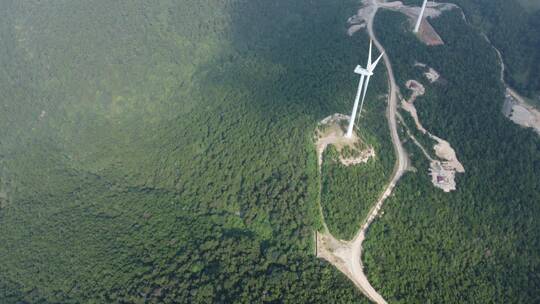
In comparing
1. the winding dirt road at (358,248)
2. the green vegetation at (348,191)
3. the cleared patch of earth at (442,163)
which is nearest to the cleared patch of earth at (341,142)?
the green vegetation at (348,191)

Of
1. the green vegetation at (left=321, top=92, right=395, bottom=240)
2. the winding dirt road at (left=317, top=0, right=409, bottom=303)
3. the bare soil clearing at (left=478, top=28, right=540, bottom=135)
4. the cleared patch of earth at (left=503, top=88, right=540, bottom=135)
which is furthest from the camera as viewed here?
the bare soil clearing at (left=478, top=28, right=540, bottom=135)

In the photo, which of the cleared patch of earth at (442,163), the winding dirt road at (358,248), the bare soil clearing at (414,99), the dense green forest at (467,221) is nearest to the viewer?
the dense green forest at (467,221)

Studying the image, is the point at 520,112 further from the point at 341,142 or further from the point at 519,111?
the point at 341,142

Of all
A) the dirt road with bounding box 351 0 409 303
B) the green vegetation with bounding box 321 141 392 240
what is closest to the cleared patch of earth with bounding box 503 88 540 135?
the dirt road with bounding box 351 0 409 303

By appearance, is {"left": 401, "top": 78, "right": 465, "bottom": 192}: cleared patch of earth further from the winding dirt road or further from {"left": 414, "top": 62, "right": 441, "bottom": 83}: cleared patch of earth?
{"left": 414, "top": 62, "right": 441, "bottom": 83}: cleared patch of earth

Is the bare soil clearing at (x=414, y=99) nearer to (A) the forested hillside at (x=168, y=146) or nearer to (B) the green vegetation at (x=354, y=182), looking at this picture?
(A) the forested hillside at (x=168, y=146)

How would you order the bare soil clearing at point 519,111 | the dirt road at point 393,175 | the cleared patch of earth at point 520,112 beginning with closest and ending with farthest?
the dirt road at point 393,175, the cleared patch of earth at point 520,112, the bare soil clearing at point 519,111

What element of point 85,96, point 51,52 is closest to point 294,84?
point 85,96
